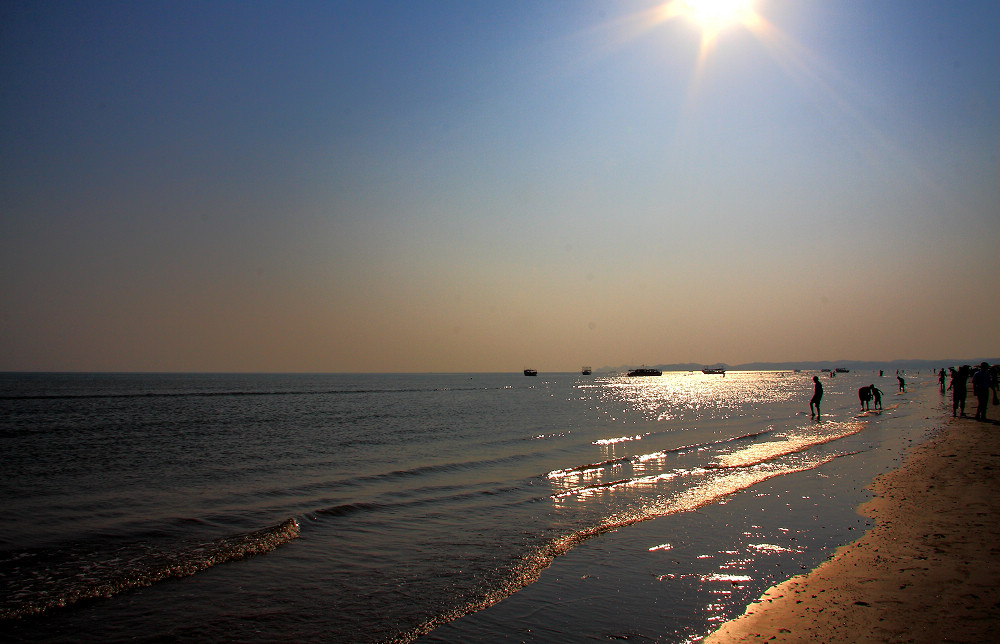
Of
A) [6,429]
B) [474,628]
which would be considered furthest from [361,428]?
[474,628]

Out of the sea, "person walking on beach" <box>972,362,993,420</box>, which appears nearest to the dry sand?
the sea

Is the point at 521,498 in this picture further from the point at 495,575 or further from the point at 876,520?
the point at 876,520

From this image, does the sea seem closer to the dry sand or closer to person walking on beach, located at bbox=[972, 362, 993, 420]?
the dry sand

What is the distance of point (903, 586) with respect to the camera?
6.89m

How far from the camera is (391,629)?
650 cm

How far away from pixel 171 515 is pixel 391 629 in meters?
8.99

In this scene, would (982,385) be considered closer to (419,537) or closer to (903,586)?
(903,586)

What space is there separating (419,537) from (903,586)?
750cm

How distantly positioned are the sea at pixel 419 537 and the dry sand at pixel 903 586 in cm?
42

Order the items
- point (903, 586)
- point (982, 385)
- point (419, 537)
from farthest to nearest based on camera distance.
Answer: point (982, 385), point (419, 537), point (903, 586)

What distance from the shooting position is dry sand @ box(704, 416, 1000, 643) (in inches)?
225

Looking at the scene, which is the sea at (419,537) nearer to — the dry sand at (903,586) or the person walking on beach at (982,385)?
the dry sand at (903,586)

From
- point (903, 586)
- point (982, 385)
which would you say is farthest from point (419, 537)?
point (982, 385)

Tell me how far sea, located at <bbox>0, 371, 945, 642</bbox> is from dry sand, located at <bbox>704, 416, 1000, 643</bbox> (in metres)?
0.42
